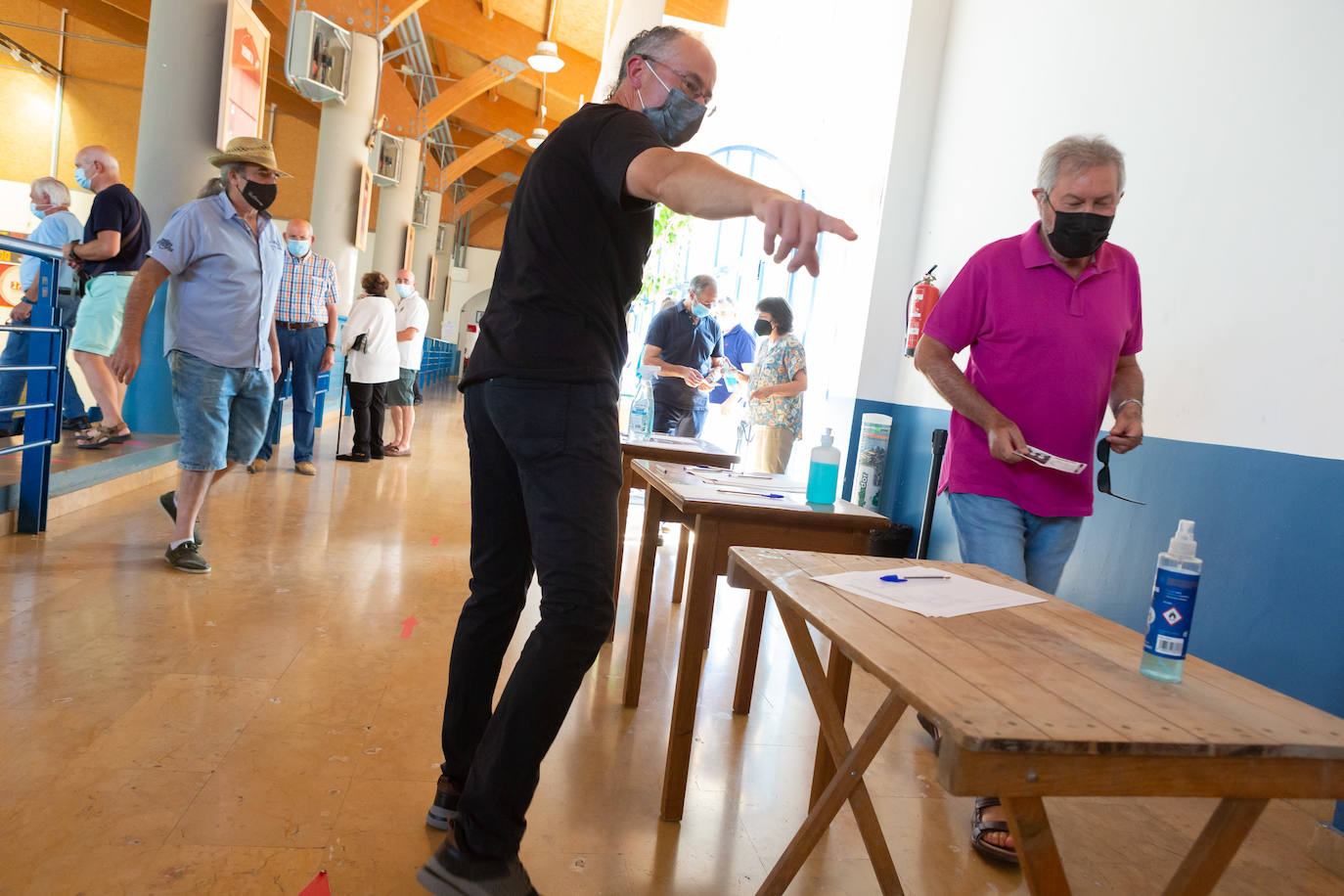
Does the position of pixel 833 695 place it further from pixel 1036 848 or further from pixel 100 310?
pixel 100 310

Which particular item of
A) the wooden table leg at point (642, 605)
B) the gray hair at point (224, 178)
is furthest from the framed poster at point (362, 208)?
the wooden table leg at point (642, 605)

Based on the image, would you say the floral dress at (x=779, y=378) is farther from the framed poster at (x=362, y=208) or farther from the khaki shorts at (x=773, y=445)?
the framed poster at (x=362, y=208)

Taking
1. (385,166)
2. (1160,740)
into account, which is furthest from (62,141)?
(1160,740)

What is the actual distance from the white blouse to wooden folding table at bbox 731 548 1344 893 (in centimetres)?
578

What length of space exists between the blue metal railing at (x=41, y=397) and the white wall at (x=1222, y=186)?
164 inches

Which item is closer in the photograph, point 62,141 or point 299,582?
point 299,582

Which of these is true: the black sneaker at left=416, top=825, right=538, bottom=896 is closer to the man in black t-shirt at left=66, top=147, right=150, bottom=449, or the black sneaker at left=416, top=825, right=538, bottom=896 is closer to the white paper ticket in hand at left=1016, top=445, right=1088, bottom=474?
the white paper ticket in hand at left=1016, top=445, right=1088, bottom=474

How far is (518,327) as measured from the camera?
60.6 inches

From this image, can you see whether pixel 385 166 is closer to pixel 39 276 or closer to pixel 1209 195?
pixel 39 276

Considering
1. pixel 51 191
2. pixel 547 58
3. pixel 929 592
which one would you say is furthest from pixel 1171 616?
pixel 547 58

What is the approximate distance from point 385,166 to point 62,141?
999 cm

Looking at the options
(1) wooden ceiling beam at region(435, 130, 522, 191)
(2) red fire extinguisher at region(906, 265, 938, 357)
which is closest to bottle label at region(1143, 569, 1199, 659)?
(2) red fire extinguisher at region(906, 265, 938, 357)

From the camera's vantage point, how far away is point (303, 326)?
5.89 m

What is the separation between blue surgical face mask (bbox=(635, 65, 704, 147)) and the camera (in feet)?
5.33
